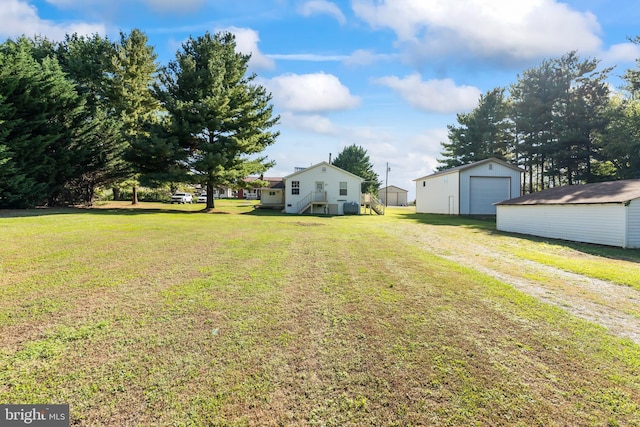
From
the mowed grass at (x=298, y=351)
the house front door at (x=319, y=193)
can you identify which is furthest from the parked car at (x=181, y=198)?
the mowed grass at (x=298, y=351)

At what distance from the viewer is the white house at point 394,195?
65.6 meters

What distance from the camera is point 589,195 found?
1493 centimetres

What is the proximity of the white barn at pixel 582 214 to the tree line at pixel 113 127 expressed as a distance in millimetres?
20143

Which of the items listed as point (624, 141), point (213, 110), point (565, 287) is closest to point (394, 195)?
point (624, 141)

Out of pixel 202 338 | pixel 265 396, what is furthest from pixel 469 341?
pixel 202 338

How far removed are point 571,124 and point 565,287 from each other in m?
32.3

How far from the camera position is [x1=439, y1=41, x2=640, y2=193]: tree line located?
2517 centimetres

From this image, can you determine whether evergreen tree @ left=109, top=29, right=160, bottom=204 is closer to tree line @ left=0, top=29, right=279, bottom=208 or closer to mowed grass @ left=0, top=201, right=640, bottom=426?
tree line @ left=0, top=29, right=279, bottom=208

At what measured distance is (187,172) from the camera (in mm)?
24469

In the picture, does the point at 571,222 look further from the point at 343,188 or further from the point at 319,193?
the point at 319,193

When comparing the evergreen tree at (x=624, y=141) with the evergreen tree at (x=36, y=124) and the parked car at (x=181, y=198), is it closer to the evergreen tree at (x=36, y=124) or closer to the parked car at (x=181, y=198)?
the evergreen tree at (x=36, y=124)

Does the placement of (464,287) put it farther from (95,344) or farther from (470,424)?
(95,344)

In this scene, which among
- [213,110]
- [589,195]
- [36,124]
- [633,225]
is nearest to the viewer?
[633,225]

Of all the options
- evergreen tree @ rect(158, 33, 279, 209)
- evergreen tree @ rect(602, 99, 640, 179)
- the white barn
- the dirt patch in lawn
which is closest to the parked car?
evergreen tree @ rect(158, 33, 279, 209)
